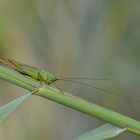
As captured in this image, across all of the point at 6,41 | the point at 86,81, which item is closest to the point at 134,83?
the point at 86,81

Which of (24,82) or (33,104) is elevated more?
(33,104)

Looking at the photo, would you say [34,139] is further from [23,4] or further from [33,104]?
[23,4]

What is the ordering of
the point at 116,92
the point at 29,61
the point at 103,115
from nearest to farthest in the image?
the point at 103,115, the point at 116,92, the point at 29,61

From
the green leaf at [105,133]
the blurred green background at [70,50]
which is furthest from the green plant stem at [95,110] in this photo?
the blurred green background at [70,50]

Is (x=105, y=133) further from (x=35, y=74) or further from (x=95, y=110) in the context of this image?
(x=35, y=74)

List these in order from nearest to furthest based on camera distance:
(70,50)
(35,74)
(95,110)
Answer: (95,110) < (35,74) < (70,50)

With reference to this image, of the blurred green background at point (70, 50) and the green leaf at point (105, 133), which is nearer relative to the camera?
the green leaf at point (105, 133)

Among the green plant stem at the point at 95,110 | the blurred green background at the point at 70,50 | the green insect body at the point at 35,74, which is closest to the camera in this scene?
the green plant stem at the point at 95,110

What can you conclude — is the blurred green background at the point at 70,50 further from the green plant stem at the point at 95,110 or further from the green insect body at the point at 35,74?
the green plant stem at the point at 95,110

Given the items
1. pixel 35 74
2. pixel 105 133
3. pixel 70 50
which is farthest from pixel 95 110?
pixel 70 50
